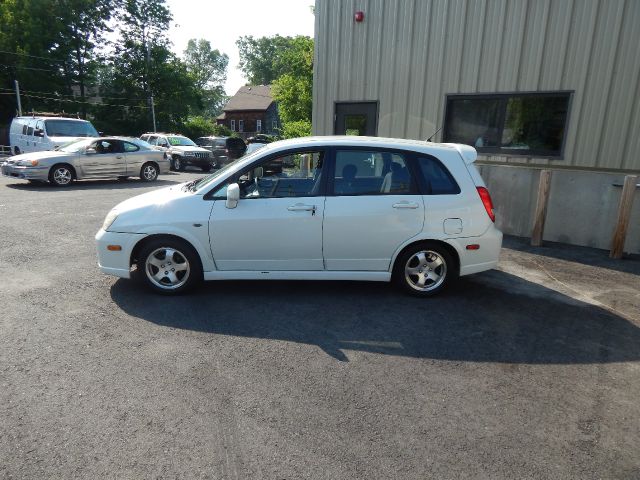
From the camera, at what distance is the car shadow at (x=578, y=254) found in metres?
6.53

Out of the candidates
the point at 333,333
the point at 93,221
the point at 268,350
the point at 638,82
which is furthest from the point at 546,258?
the point at 93,221

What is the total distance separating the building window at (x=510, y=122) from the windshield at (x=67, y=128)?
552 inches

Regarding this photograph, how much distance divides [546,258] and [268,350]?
5041 millimetres

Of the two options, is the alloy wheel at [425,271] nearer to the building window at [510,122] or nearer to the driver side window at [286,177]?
the driver side window at [286,177]

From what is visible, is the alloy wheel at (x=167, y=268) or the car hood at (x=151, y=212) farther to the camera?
the alloy wheel at (x=167, y=268)

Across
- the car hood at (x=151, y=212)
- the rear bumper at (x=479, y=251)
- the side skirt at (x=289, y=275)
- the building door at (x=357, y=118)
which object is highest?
the building door at (x=357, y=118)

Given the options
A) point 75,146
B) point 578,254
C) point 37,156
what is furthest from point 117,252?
point 75,146

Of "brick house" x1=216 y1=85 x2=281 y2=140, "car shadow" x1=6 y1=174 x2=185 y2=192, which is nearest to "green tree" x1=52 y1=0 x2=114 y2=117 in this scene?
"brick house" x1=216 y1=85 x2=281 y2=140

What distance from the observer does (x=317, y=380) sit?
3.31 m

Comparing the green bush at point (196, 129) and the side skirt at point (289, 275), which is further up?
the green bush at point (196, 129)

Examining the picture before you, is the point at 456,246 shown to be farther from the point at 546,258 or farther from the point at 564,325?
the point at 546,258

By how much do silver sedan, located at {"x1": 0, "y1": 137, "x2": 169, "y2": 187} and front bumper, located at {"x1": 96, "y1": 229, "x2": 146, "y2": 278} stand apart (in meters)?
10.4

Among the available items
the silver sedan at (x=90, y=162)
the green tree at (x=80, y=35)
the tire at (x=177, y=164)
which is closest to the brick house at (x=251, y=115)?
the green tree at (x=80, y=35)

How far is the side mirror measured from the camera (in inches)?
181
